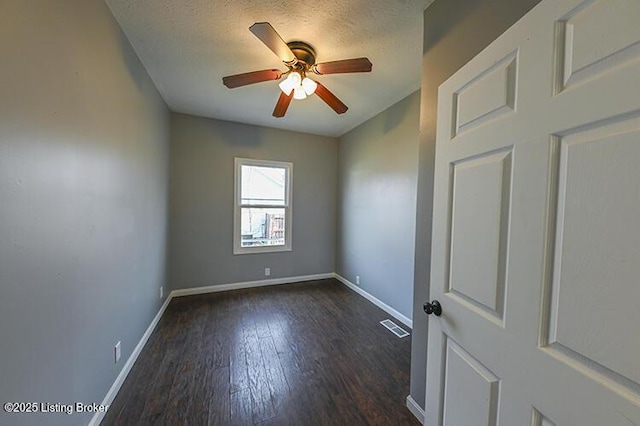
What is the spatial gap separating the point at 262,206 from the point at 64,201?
114 inches

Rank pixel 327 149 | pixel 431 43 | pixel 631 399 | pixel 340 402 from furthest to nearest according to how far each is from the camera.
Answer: pixel 327 149, pixel 340 402, pixel 431 43, pixel 631 399

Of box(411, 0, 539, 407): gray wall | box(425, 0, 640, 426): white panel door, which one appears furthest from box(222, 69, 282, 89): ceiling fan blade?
box(425, 0, 640, 426): white panel door

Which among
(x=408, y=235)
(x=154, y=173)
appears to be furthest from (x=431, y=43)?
(x=154, y=173)

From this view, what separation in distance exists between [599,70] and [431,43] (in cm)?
118

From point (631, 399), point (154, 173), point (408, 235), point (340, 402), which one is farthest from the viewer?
point (408, 235)

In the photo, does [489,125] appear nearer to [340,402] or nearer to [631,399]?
[631,399]

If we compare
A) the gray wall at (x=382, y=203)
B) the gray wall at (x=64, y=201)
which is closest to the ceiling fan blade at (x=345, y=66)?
the gray wall at (x=382, y=203)

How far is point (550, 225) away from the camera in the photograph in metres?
0.67

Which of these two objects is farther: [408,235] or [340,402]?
[408,235]

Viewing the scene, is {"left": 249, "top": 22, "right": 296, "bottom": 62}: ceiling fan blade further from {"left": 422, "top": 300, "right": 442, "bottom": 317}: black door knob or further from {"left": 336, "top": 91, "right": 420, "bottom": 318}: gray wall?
{"left": 422, "top": 300, "right": 442, "bottom": 317}: black door knob

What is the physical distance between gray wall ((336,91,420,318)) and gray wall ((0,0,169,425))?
8.67ft

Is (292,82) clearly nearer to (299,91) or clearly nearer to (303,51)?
(299,91)

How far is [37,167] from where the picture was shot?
1015mm

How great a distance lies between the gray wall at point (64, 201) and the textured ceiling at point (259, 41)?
268mm
